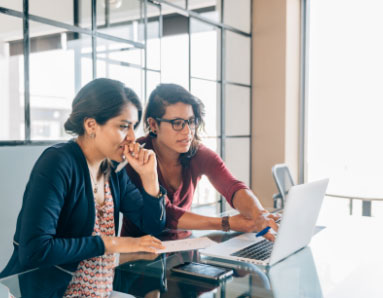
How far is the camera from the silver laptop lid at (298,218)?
118 centimetres

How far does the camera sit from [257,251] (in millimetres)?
1309

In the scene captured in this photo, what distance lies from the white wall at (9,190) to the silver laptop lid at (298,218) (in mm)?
1564

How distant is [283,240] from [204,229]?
1.57ft

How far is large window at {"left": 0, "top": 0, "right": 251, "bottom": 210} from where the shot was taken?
2.35 metres

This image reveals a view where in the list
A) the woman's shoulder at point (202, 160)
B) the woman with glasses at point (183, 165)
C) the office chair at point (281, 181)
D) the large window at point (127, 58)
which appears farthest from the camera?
the office chair at point (281, 181)

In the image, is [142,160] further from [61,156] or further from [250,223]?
[250,223]

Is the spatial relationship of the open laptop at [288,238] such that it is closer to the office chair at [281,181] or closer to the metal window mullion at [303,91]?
the office chair at [281,181]

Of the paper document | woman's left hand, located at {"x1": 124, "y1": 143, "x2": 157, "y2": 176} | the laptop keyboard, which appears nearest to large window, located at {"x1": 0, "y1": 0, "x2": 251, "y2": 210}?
woman's left hand, located at {"x1": 124, "y1": 143, "x2": 157, "y2": 176}

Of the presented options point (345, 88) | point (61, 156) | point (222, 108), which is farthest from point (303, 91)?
point (61, 156)

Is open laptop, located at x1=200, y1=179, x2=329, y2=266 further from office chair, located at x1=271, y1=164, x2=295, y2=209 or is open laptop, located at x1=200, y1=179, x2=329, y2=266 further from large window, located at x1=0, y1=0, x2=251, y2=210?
office chair, located at x1=271, y1=164, x2=295, y2=209

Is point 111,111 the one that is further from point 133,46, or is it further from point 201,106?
point 133,46

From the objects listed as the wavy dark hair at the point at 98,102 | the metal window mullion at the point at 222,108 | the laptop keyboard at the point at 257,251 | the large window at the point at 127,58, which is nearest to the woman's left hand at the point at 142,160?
the wavy dark hair at the point at 98,102

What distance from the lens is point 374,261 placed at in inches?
49.7

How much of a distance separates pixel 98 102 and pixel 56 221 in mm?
402
